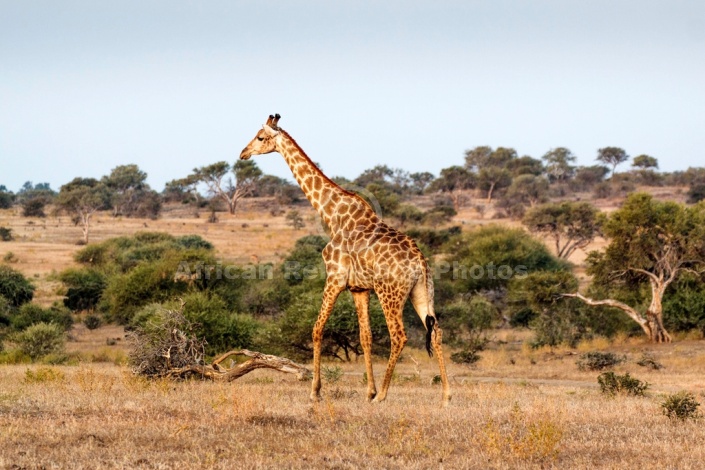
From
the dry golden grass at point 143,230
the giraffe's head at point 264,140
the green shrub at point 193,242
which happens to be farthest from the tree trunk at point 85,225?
the giraffe's head at point 264,140

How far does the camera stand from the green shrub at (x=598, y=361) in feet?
76.2

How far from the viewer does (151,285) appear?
3369cm

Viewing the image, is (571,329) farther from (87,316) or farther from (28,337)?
(87,316)

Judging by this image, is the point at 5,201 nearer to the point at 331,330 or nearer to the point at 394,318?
the point at 331,330

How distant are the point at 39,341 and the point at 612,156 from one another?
104990 mm

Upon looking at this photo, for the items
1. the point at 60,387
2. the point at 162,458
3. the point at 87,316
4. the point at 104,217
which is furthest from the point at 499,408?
the point at 104,217

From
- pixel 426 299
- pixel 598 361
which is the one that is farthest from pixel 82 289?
pixel 426 299

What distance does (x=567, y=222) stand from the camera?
197 ft

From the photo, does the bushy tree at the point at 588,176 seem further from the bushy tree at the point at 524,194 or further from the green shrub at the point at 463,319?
the green shrub at the point at 463,319

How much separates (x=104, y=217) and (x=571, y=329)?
69.2 meters

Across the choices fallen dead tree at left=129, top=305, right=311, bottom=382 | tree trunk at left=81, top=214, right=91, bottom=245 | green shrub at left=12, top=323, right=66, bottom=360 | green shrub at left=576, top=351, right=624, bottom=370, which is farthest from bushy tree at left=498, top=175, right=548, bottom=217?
fallen dead tree at left=129, top=305, right=311, bottom=382

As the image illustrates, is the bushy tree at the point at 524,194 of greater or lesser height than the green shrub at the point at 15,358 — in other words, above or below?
above

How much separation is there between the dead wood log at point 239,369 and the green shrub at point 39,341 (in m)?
12.8

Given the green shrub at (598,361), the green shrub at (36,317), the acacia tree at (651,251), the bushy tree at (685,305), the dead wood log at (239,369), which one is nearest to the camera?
the dead wood log at (239,369)
